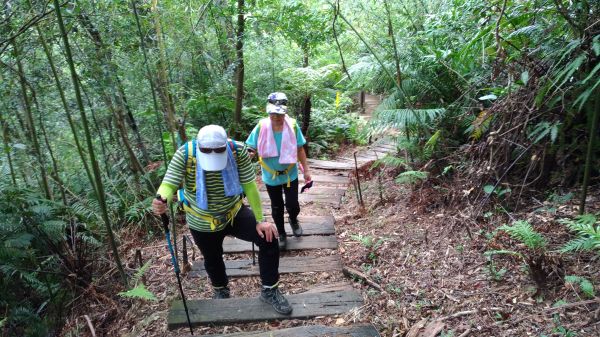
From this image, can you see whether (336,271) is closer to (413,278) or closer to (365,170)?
(413,278)

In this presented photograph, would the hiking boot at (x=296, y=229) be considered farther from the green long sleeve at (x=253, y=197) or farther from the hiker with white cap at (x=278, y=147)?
the green long sleeve at (x=253, y=197)

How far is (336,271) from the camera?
4.12 m

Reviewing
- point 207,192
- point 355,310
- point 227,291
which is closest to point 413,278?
point 355,310

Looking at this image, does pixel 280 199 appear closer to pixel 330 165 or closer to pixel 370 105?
pixel 330 165

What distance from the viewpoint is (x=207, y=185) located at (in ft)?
9.86

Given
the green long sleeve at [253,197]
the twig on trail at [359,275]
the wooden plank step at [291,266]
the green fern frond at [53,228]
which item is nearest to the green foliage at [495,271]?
the twig on trail at [359,275]

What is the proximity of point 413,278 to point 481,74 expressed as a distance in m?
3.11

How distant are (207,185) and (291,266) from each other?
170 centimetres

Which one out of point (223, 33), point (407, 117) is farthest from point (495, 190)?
point (223, 33)

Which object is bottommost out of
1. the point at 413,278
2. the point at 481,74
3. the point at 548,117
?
the point at 413,278

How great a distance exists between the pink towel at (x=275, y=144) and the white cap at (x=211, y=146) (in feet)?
3.74

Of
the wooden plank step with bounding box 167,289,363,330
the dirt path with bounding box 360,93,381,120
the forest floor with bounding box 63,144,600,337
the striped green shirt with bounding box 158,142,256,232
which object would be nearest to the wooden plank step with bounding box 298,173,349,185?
the forest floor with bounding box 63,144,600,337

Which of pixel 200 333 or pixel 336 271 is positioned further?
pixel 336 271

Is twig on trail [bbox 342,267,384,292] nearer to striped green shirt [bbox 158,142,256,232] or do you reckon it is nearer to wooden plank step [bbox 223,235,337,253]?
wooden plank step [bbox 223,235,337,253]
